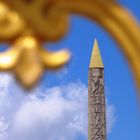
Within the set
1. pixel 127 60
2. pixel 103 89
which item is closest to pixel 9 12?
pixel 127 60

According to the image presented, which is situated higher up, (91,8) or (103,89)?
(103,89)

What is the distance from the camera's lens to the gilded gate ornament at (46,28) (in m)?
1.15

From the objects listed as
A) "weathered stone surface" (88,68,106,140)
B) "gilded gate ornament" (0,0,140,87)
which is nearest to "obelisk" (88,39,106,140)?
"weathered stone surface" (88,68,106,140)

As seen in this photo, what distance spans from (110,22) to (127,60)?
0.30 ft

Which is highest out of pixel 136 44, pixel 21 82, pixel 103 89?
pixel 103 89

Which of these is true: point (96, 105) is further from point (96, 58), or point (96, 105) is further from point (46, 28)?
point (46, 28)

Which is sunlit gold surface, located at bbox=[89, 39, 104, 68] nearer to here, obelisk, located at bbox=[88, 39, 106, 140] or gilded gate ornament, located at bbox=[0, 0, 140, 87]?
obelisk, located at bbox=[88, 39, 106, 140]

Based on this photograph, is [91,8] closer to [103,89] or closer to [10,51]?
[10,51]

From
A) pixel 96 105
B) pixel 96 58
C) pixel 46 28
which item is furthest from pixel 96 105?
pixel 46 28

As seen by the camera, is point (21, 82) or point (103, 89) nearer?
point (21, 82)

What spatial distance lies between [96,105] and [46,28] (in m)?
19.5

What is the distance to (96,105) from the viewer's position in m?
20.6

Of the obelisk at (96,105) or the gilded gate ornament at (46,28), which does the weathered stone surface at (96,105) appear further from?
the gilded gate ornament at (46,28)

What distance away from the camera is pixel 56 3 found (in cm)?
118
